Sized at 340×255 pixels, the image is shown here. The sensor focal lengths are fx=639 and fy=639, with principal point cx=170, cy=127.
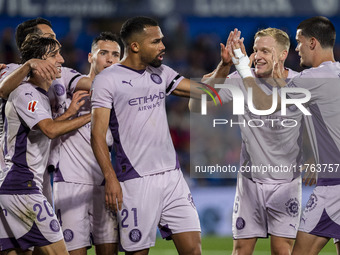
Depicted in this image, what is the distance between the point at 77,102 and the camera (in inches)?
235

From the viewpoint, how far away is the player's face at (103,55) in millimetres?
6699

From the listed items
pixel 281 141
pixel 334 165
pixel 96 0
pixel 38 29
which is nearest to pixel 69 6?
pixel 96 0

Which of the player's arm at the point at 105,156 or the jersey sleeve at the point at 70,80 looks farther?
the jersey sleeve at the point at 70,80

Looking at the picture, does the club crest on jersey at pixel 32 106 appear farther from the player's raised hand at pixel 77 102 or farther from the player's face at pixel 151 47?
the player's face at pixel 151 47

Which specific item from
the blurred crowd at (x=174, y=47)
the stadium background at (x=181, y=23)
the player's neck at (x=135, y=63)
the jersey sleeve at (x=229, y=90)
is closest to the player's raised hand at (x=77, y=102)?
the player's neck at (x=135, y=63)

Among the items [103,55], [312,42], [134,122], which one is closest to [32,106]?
[134,122]

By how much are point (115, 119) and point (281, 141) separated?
1.75 m

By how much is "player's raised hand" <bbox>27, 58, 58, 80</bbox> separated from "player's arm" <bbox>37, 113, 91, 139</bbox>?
397 millimetres

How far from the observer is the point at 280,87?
6.18 metres

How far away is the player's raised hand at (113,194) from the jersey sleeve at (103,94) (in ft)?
2.13

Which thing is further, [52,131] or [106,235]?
[106,235]

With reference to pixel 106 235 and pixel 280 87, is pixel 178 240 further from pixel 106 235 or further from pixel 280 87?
pixel 280 87

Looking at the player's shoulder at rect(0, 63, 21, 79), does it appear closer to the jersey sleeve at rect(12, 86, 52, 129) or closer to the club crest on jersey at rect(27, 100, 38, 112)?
the jersey sleeve at rect(12, 86, 52, 129)

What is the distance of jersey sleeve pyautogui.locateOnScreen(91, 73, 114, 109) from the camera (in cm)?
548
